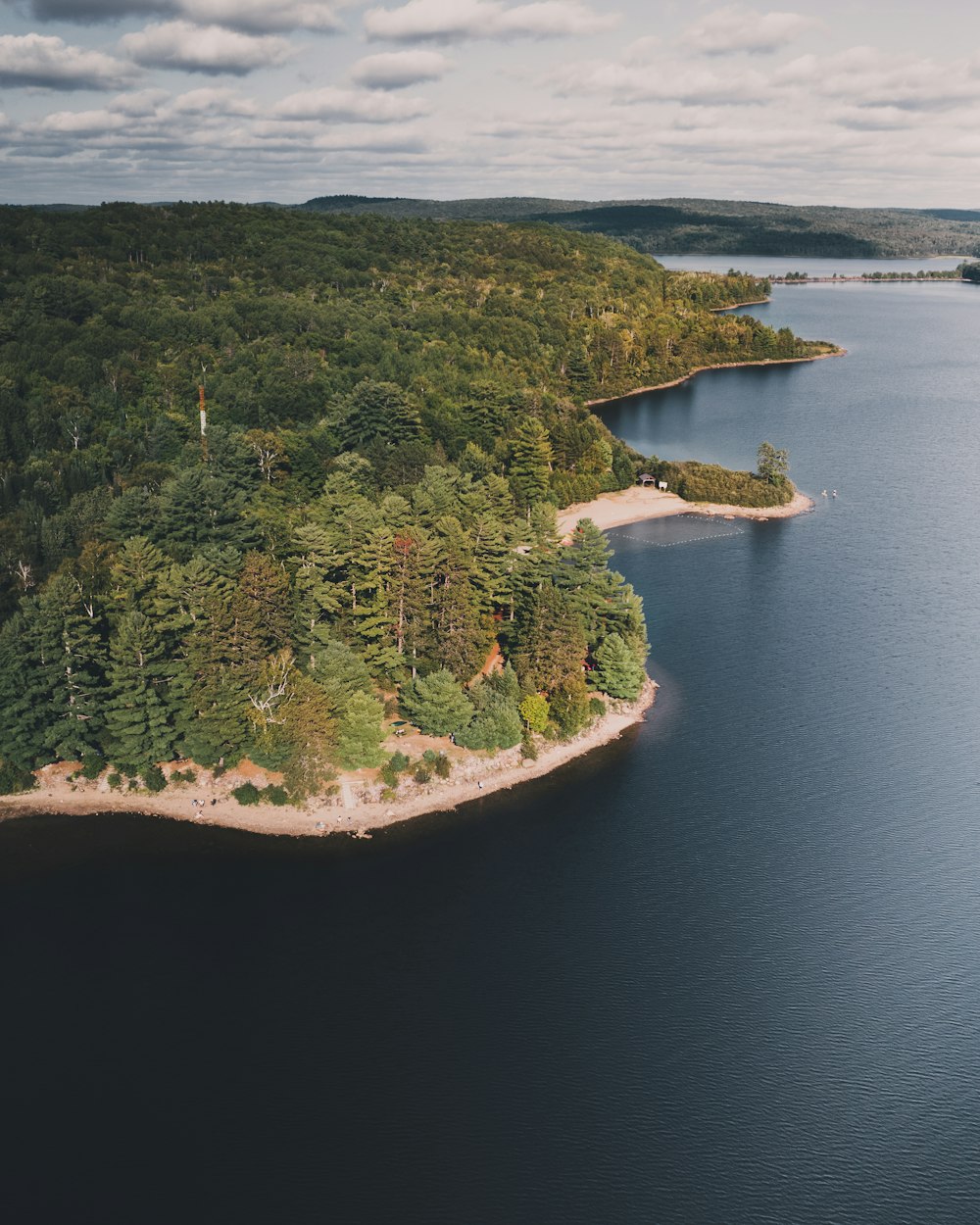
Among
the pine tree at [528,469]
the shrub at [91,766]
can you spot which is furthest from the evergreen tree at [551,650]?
the pine tree at [528,469]

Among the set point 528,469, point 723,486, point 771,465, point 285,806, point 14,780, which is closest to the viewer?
point 285,806

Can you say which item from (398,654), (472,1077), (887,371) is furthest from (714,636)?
(887,371)

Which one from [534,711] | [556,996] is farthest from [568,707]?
[556,996]

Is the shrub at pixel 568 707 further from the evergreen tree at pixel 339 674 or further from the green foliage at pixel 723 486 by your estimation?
the green foliage at pixel 723 486

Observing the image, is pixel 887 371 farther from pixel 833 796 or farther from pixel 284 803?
pixel 284 803

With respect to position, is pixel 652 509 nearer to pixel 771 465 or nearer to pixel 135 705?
pixel 771 465
